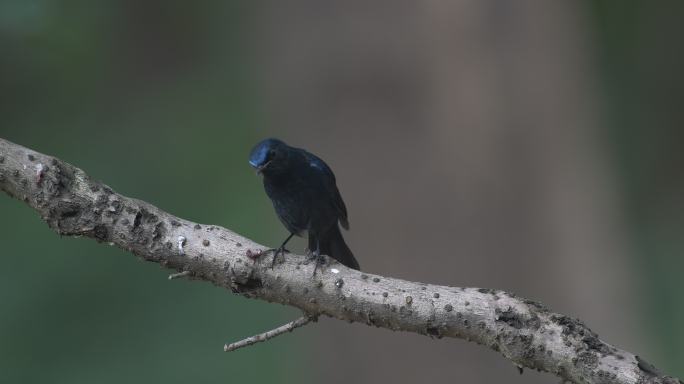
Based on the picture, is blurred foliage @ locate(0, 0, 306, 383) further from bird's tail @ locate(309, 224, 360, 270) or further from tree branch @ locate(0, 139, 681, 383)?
tree branch @ locate(0, 139, 681, 383)

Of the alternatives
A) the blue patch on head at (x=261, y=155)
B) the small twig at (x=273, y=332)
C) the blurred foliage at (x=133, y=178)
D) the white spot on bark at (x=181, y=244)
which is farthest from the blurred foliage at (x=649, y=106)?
the white spot on bark at (x=181, y=244)

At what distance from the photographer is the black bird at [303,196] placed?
16.7 feet

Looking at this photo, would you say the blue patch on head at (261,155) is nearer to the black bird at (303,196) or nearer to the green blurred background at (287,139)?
the black bird at (303,196)

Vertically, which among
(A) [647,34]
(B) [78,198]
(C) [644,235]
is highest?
(A) [647,34]

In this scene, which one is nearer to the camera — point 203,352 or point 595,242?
point 595,242

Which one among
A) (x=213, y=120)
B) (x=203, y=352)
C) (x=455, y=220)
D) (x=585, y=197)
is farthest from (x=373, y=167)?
(x=213, y=120)

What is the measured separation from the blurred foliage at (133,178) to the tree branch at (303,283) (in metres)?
4.86

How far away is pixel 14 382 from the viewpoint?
8.80 meters

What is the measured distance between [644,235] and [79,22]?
21.9 feet

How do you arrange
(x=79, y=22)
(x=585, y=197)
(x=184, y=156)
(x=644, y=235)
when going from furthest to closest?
(x=184, y=156) → (x=644, y=235) → (x=79, y=22) → (x=585, y=197)

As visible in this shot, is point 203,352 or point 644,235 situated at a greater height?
point 644,235

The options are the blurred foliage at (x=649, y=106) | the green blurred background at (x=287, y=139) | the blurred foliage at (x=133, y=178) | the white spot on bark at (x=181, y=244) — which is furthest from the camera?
the blurred foliage at (x=649, y=106)

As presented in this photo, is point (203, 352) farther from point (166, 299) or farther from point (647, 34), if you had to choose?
point (647, 34)

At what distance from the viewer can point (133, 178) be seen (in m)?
11.5
